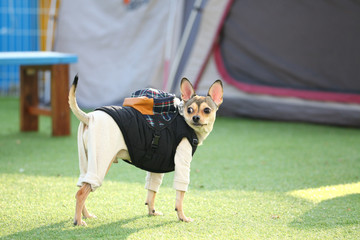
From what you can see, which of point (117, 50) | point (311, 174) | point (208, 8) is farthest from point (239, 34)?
point (311, 174)

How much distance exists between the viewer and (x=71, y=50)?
8109 mm

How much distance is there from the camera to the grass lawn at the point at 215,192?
2.89m

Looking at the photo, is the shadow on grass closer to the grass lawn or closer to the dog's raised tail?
the grass lawn

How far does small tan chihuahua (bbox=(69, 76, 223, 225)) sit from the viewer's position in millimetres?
2832

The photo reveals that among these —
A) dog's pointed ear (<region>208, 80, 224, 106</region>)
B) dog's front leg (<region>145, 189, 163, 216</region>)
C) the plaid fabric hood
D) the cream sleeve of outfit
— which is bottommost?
dog's front leg (<region>145, 189, 163, 216</region>)

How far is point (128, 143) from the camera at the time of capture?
2928 mm

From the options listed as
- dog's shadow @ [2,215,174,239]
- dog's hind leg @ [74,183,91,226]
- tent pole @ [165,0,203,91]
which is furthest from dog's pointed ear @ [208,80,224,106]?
tent pole @ [165,0,203,91]

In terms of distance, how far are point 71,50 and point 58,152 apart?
3.36m

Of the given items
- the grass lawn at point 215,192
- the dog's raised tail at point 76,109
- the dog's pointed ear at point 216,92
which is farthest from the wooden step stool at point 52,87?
the dog's pointed ear at point 216,92

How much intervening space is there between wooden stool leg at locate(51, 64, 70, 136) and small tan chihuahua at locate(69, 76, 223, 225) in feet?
9.27

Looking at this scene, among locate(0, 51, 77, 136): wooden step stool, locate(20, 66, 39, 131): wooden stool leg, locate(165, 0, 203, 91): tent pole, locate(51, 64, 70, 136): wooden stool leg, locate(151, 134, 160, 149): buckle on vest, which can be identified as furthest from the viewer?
locate(165, 0, 203, 91): tent pole

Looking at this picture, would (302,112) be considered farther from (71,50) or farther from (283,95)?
(71,50)

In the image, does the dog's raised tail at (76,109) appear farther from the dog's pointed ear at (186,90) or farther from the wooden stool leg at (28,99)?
the wooden stool leg at (28,99)

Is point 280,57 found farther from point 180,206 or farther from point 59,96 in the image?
point 180,206
